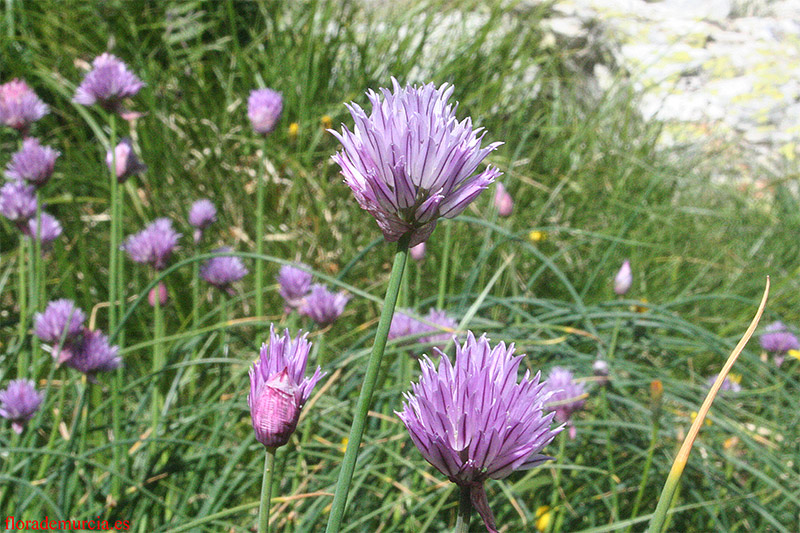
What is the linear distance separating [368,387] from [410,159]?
155 millimetres

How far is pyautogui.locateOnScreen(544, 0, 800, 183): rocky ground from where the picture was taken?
11.1ft

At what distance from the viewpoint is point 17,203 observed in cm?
130

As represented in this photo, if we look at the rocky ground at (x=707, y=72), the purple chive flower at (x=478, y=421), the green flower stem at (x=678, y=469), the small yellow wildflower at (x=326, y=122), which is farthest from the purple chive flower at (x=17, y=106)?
the rocky ground at (x=707, y=72)

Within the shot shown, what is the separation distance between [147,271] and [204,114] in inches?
26.4

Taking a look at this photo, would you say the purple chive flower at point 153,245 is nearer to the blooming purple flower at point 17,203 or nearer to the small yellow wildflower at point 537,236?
the blooming purple flower at point 17,203

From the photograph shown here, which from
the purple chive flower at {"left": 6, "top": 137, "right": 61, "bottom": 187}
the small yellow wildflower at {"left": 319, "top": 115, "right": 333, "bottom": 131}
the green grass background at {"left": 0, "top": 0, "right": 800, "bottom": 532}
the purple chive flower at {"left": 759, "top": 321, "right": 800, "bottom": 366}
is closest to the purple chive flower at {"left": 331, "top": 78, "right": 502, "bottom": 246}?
the green grass background at {"left": 0, "top": 0, "right": 800, "bottom": 532}

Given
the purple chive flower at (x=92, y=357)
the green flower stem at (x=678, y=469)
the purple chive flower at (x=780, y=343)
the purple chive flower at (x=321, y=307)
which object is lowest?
the purple chive flower at (x=780, y=343)

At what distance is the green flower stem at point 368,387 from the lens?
421mm

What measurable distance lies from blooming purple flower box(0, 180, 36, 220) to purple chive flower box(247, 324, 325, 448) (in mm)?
992

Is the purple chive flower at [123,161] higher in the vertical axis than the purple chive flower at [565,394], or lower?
higher

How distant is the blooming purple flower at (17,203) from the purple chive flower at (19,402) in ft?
1.13

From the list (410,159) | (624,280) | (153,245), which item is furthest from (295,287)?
(410,159)

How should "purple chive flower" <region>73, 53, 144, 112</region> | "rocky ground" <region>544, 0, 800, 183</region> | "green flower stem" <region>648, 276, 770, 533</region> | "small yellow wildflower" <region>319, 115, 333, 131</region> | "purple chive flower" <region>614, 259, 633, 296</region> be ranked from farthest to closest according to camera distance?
"rocky ground" <region>544, 0, 800, 183</region>
"small yellow wildflower" <region>319, 115, 333, 131</region>
"purple chive flower" <region>614, 259, 633, 296</region>
"purple chive flower" <region>73, 53, 144, 112</region>
"green flower stem" <region>648, 276, 770, 533</region>

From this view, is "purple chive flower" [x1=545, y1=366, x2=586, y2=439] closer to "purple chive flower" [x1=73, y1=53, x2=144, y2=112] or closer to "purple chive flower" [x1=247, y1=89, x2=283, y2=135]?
"purple chive flower" [x1=247, y1=89, x2=283, y2=135]
